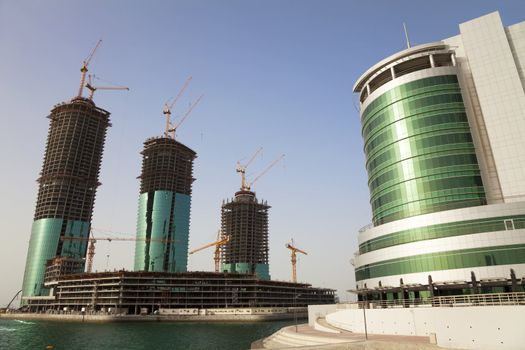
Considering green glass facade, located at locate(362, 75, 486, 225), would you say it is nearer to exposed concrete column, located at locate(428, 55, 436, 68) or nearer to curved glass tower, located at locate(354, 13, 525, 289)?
curved glass tower, located at locate(354, 13, 525, 289)

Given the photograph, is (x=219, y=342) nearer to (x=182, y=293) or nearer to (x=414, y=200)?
(x=414, y=200)

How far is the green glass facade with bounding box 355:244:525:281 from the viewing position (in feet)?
221

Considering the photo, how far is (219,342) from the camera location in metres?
87.7

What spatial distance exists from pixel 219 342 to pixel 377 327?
145 feet

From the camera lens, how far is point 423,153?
283 ft

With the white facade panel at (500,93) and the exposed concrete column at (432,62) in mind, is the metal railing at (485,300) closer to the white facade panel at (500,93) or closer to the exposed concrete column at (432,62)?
the white facade panel at (500,93)

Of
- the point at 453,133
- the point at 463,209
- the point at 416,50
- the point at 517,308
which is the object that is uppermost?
the point at 416,50

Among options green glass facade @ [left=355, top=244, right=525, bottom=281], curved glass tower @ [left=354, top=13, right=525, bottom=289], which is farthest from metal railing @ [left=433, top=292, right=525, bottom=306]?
green glass facade @ [left=355, top=244, right=525, bottom=281]

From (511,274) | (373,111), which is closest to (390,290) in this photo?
(511,274)

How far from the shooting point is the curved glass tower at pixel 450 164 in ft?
233

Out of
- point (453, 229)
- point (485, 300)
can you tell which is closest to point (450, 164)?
point (453, 229)

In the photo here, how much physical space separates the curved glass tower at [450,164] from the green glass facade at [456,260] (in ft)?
0.57

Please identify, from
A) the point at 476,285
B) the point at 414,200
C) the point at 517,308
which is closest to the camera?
the point at 517,308

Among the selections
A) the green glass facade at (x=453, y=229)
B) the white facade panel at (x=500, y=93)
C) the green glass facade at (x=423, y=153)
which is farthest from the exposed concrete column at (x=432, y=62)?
the green glass facade at (x=453, y=229)
